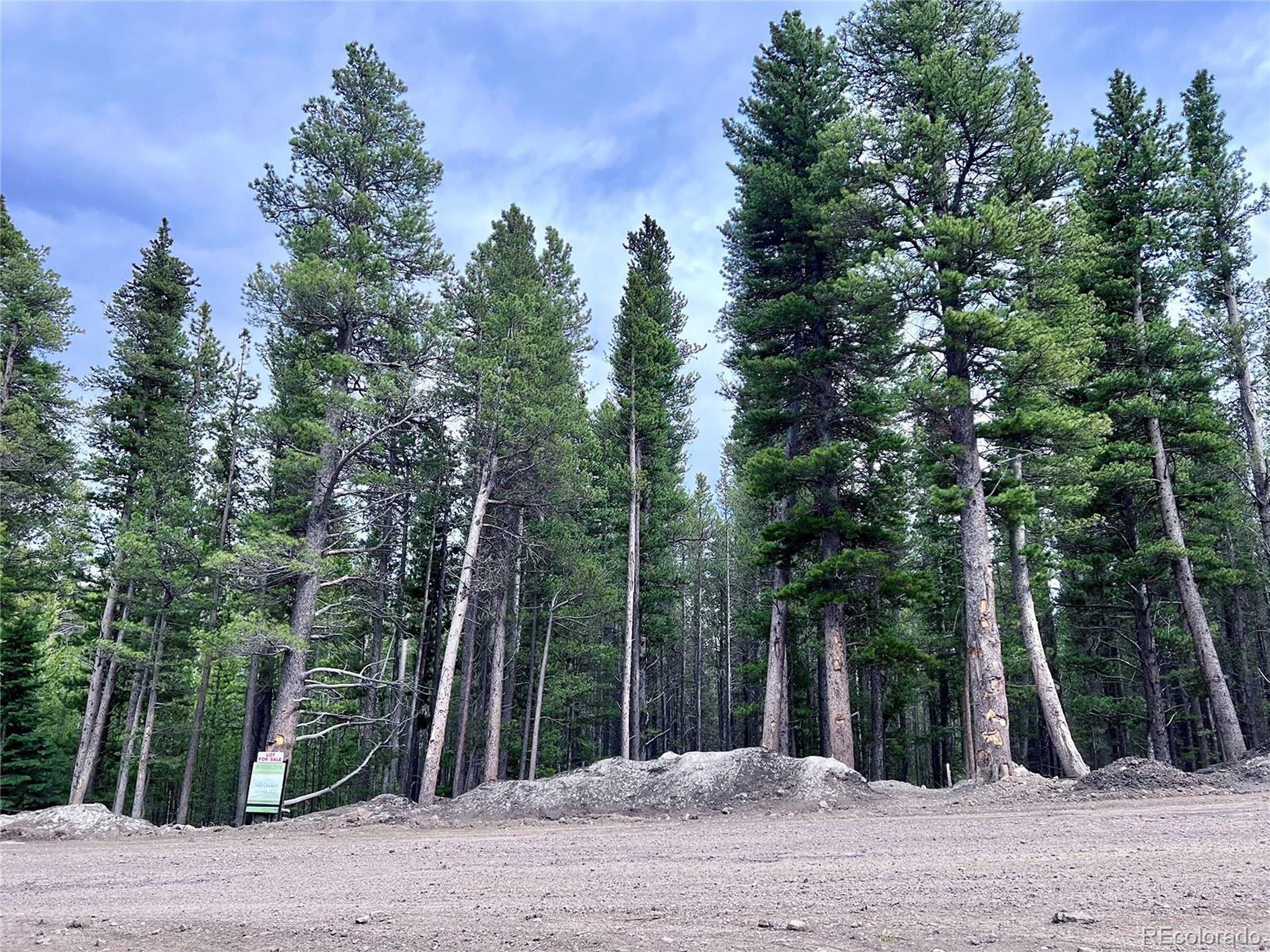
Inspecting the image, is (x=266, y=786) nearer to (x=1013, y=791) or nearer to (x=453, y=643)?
(x=453, y=643)

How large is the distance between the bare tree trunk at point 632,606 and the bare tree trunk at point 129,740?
15425mm

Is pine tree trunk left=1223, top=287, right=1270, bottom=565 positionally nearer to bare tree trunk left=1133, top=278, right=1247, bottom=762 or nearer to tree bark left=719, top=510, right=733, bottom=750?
bare tree trunk left=1133, top=278, right=1247, bottom=762

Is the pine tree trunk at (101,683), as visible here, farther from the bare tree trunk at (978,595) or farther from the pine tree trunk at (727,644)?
the pine tree trunk at (727,644)

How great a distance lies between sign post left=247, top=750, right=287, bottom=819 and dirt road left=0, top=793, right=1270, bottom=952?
3.93 m

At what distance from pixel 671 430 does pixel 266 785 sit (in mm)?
18941

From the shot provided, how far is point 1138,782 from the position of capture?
1098 cm

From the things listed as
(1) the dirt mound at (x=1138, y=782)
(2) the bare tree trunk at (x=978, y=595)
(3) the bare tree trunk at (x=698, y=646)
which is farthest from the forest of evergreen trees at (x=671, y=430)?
(3) the bare tree trunk at (x=698, y=646)

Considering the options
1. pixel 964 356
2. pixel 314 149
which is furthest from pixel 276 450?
pixel 964 356

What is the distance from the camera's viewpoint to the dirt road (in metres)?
4.08

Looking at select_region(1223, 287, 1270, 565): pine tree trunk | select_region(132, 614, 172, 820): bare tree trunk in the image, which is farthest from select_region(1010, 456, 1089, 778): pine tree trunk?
select_region(132, 614, 172, 820): bare tree trunk

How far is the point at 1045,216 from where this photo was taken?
13.7m

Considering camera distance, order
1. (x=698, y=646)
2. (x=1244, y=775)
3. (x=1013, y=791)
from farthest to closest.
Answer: (x=698, y=646), (x=1244, y=775), (x=1013, y=791)

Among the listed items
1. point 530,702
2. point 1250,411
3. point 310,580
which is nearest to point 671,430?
point 530,702

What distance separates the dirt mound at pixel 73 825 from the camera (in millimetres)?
12922
